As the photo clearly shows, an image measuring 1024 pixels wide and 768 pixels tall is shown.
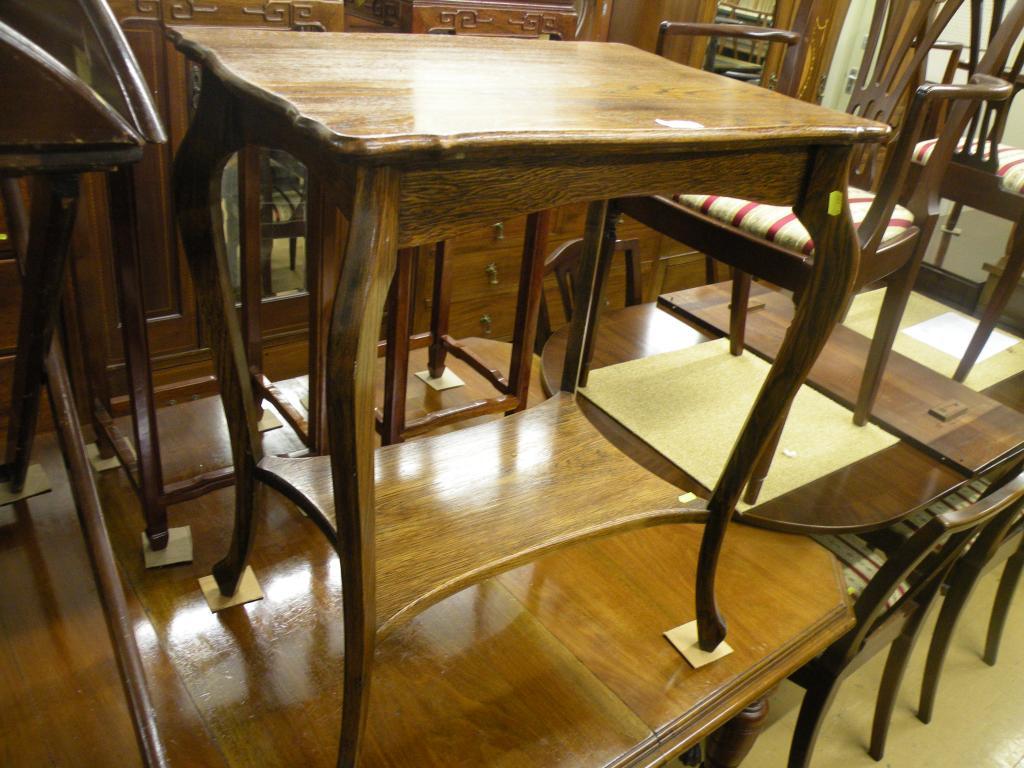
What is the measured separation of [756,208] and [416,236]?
0.99m

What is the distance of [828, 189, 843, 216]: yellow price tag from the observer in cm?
99

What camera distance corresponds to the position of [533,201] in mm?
789

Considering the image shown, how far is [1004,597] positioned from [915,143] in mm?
1095

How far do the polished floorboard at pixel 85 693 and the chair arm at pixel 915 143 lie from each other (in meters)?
1.02

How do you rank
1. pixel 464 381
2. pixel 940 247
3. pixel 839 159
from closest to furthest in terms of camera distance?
pixel 839 159 < pixel 464 381 < pixel 940 247

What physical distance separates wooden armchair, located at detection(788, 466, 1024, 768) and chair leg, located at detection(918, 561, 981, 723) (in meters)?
0.10

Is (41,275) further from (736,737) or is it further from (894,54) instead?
(894,54)

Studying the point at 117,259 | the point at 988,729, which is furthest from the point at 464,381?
the point at 988,729

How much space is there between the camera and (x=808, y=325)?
41.1 inches

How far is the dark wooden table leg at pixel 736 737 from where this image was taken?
1.25m

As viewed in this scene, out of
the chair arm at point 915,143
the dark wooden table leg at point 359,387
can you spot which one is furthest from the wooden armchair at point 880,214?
the dark wooden table leg at point 359,387

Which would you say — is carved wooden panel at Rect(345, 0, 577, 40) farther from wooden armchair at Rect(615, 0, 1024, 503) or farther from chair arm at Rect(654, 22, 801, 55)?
wooden armchair at Rect(615, 0, 1024, 503)

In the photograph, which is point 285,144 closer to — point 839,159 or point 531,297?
point 839,159

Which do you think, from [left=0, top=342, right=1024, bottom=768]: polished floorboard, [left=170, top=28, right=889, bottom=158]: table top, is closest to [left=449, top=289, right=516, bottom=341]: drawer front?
[left=0, top=342, right=1024, bottom=768]: polished floorboard
